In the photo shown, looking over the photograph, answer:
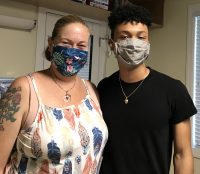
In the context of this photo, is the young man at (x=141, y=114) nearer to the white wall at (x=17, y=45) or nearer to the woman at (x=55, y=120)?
the woman at (x=55, y=120)

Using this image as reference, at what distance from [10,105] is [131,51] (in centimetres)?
59

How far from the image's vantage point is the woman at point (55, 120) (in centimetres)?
115

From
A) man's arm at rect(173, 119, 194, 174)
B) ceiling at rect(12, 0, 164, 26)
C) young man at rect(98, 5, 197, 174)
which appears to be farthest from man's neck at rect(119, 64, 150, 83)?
ceiling at rect(12, 0, 164, 26)

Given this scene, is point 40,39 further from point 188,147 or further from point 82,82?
point 188,147

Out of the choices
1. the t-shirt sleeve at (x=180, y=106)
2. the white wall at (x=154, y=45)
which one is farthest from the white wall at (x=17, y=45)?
the t-shirt sleeve at (x=180, y=106)

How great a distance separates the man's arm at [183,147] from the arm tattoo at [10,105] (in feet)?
2.28

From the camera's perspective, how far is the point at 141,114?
4.40 feet

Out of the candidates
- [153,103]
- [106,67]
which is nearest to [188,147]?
[153,103]

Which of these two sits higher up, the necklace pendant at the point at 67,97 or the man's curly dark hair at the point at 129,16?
the man's curly dark hair at the point at 129,16

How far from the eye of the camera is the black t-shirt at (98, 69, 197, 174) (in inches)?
51.9

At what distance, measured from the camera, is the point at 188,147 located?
134cm

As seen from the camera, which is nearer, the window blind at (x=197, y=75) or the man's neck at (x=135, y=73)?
the man's neck at (x=135, y=73)

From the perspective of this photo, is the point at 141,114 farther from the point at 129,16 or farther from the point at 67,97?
the point at 129,16

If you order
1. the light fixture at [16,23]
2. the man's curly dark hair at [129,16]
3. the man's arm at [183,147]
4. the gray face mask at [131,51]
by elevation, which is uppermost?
the light fixture at [16,23]
